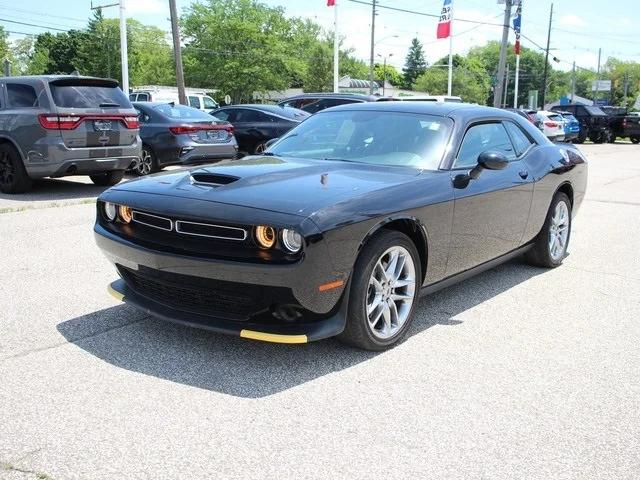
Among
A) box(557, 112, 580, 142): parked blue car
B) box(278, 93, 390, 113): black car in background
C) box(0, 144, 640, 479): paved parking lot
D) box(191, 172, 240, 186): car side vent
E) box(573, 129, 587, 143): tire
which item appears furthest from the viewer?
box(573, 129, 587, 143): tire

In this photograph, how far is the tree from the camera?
15075 cm

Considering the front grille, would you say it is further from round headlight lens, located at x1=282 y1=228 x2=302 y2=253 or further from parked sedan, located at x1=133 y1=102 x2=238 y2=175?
parked sedan, located at x1=133 y1=102 x2=238 y2=175

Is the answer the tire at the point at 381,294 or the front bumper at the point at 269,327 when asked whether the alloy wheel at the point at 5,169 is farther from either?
the tire at the point at 381,294

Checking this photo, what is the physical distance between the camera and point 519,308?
4.87 metres

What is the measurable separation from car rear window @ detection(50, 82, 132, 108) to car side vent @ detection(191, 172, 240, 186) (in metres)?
6.56

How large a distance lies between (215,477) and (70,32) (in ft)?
312

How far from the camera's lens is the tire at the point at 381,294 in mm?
3643

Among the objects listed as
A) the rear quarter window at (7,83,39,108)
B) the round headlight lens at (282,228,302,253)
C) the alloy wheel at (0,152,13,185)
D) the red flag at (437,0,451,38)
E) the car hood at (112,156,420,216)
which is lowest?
the alloy wheel at (0,152,13,185)

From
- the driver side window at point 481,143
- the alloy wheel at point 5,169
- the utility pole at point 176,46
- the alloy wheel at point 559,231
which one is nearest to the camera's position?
the driver side window at point 481,143

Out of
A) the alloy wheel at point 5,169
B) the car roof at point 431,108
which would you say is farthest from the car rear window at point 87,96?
the car roof at point 431,108

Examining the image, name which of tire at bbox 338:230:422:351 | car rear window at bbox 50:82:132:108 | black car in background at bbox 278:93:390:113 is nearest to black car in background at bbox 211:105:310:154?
black car in background at bbox 278:93:390:113

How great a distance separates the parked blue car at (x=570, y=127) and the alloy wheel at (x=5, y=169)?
24.9m

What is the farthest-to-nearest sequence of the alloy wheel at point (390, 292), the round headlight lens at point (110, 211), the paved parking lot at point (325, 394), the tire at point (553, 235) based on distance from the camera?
1. the tire at point (553, 235)
2. the round headlight lens at point (110, 211)
3. the alloy wheel at point (390, 292)
4. the paved parking lot at point (325, 394)

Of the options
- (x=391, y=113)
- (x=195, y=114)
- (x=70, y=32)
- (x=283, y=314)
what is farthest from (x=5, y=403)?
(x=70, y=32)
